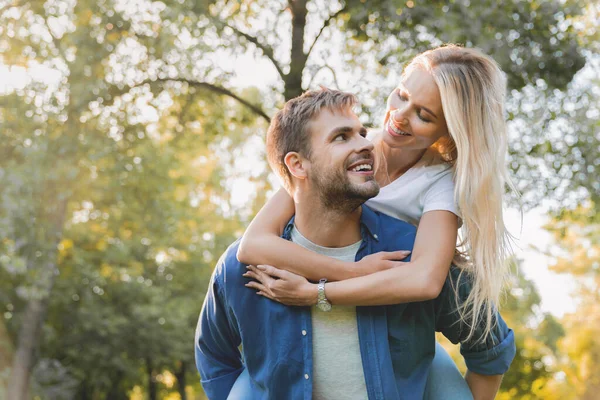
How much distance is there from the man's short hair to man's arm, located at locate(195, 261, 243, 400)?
0.64 metres

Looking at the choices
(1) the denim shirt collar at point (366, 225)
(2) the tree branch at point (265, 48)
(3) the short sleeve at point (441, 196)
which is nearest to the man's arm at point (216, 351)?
(1) the denim shirt collar at point (366, 225)

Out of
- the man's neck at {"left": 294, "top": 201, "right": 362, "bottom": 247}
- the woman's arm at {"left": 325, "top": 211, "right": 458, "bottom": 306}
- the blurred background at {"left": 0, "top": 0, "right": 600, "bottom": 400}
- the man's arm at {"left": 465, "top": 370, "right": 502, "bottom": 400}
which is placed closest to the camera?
the woman's arm at {"left": 325, "top": 211, "right": 458, "bottom": 306}

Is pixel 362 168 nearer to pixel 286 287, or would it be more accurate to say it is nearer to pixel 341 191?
pixel 341 191

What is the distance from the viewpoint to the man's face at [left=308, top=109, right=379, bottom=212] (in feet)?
9.64

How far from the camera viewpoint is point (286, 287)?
118 inches

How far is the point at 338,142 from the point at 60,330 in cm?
2216

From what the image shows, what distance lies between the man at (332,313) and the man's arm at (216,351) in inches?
0.7

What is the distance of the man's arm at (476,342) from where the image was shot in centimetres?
314

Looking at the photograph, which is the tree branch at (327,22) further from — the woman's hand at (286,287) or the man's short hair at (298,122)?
the woman's hand at (286,287)

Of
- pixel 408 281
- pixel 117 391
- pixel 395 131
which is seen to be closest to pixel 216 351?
pixel 408 281

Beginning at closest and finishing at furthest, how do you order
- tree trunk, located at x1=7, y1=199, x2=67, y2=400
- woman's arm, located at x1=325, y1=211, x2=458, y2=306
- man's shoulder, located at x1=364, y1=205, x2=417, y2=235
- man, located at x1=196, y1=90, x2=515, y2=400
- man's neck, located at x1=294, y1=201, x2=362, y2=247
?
woman's arm, located at x1=325, y1=211, x2=458, y2=306, man, located at x1=196, y1=90, x2=515, y2=400, man's neck, located at x1=294, y1=201, x2=362, y2=247, man's shoulder, located at x1=364, y1=205, x2=417, y2=235, tree trunk, located at x1=7, y1=199, x2=67, y2=400

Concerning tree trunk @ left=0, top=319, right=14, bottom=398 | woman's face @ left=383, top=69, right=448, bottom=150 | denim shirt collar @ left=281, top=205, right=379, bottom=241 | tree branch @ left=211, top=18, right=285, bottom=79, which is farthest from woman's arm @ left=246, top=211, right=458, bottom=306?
tree trunk @ left=0, top=319, right=14, bottom=398

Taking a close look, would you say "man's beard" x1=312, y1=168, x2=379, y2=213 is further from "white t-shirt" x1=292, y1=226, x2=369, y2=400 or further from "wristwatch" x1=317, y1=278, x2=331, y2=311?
"white t-shirt" x1=292, y1=226, x2=369, y2=400

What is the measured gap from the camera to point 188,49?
9.68 meters
